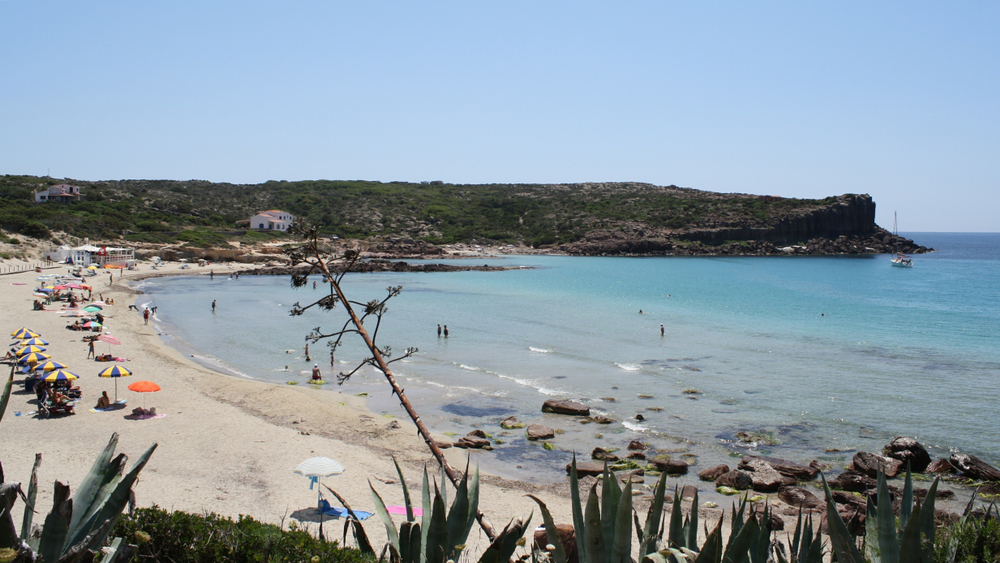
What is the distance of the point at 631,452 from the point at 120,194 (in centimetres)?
11552

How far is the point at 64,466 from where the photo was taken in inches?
518

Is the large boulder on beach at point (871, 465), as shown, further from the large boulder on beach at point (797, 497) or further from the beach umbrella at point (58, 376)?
the beach umbrella at point (58, 376)

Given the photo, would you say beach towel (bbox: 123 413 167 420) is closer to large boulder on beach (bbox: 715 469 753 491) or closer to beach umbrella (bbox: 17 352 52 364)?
beach umbrella (bbox: 17 352 52 364)

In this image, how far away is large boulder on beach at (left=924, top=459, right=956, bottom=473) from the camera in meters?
16.1

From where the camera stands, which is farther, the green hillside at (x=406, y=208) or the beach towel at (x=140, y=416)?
the green hillside at (x=406, y=208)

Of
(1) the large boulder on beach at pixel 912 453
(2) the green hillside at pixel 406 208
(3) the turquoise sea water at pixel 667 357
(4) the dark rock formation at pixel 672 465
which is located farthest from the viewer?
(2) the green hillside at pixel 406 208

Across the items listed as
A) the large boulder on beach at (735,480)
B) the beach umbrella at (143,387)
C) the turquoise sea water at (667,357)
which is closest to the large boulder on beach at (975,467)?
the turquoise sea water at (667,357)

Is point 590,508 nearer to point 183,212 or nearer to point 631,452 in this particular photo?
point 631,452

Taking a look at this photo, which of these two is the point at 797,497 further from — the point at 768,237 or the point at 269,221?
the point at 768,237

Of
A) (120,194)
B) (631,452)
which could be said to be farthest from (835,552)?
(120,194)

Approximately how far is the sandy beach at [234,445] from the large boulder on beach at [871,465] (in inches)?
299

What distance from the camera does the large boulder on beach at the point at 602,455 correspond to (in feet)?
55.5

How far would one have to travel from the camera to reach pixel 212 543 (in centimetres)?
589

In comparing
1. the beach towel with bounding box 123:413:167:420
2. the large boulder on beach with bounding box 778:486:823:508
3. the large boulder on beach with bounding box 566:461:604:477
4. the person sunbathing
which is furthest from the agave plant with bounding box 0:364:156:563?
the person sunbathing
